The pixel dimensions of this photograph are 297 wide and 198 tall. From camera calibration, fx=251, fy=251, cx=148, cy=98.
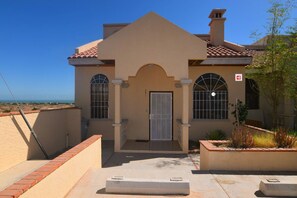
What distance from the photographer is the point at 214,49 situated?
15.0 m

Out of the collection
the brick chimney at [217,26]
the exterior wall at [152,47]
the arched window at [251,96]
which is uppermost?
the brick chimney at [217,26]

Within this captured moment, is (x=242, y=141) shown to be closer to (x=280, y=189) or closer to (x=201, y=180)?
(x=201, y=180)

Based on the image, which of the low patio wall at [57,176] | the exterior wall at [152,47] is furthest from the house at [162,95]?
the low patio wall at [57,176]

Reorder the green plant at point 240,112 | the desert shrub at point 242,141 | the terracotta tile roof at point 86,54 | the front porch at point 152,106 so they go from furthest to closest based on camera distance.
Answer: the front porch at point 152,106, the terracotta tile roof at point 86,54, the green plant at point 240,112, the desert shrub at point 242,141

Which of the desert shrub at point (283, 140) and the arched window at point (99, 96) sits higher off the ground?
the arched window at point (99, 96)

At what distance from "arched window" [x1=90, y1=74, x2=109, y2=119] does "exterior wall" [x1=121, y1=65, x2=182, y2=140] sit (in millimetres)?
1175

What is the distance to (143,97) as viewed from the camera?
1468 cm

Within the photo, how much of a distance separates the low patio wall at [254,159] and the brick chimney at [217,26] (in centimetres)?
1011

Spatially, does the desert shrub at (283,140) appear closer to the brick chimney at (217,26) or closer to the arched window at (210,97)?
the arched window at (210,97)

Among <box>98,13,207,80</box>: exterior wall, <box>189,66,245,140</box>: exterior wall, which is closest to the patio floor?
<box>98,13,207,80</box>: exterior wall

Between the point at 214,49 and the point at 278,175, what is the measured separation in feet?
31.1

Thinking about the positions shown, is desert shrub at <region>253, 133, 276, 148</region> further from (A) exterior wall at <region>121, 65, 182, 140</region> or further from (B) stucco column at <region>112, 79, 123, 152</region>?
(A) exterior wall at <region>121, 65, 182, 140</region>

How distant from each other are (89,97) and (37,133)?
4502 mm

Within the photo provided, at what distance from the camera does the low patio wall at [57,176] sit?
145 inches
